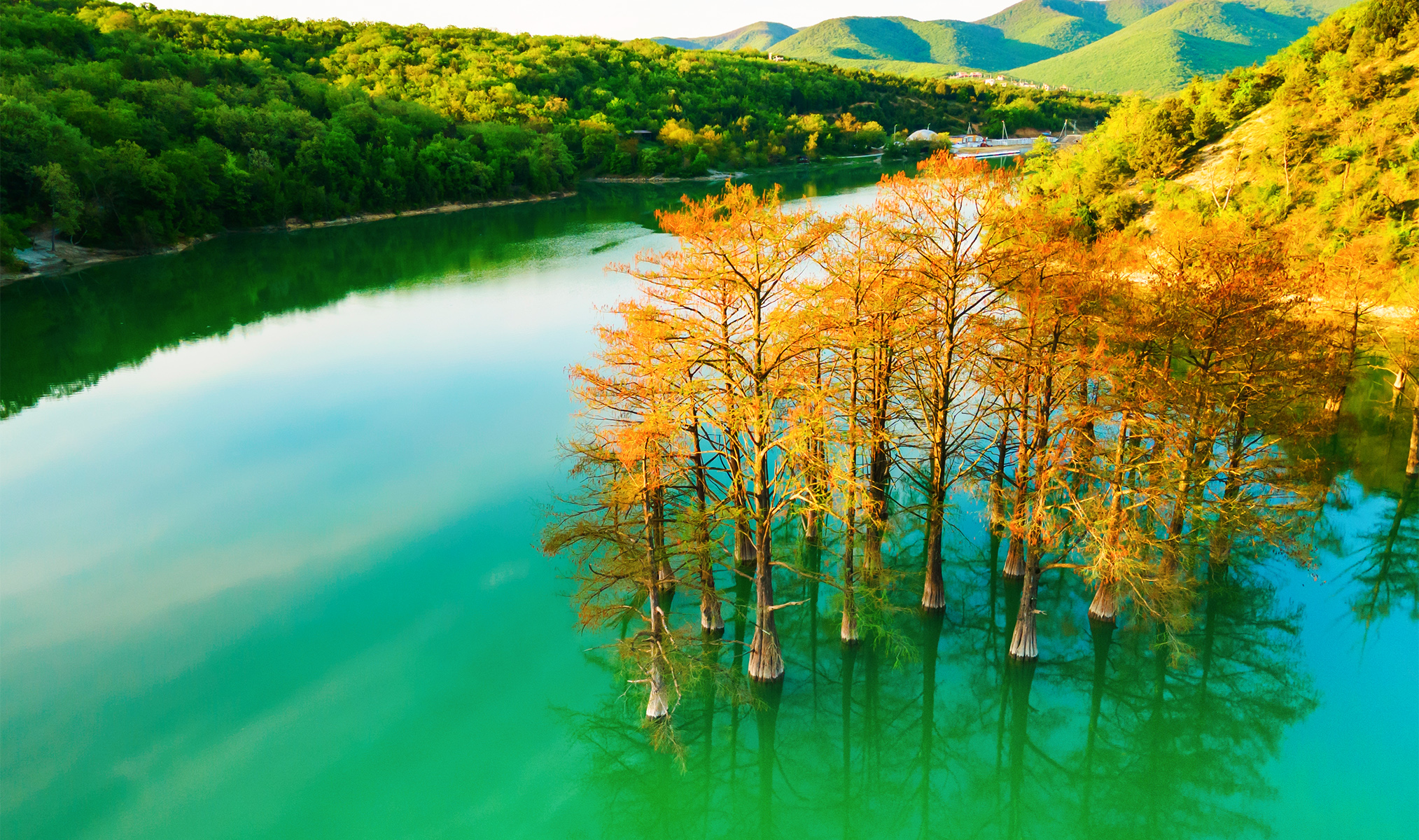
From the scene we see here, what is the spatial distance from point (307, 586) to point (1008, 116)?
166670 millimetres

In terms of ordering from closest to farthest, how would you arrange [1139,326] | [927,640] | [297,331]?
[1139,326], [927,640], [297,331]

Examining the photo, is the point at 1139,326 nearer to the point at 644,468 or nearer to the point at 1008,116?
the point at 644,468

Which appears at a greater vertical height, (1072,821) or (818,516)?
(818,516)

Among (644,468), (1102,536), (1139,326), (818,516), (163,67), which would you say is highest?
(163,67)

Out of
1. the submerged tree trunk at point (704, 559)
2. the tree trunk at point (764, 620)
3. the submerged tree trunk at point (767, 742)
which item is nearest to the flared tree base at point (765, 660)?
the tree trunk at point (764, 620)

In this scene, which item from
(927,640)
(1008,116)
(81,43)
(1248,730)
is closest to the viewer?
(1248,730)

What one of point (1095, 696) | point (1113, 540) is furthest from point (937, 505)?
point (1095, 696)

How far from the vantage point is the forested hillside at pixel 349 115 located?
61562 mm

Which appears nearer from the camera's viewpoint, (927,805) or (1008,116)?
(927,805)

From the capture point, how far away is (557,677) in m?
17.0

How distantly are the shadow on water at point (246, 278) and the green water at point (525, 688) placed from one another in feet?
45.1

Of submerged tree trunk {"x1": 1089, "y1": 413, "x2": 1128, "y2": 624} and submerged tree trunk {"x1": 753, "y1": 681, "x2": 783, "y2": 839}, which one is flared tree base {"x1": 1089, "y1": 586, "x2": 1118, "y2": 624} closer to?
submerged tree trunk {"x1": 1089, "y1": 413, "x2": 1128, "y2": 624}

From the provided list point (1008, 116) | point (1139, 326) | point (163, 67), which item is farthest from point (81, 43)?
point (1008, 116)

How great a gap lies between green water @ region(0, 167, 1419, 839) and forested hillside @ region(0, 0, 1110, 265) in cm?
4181
